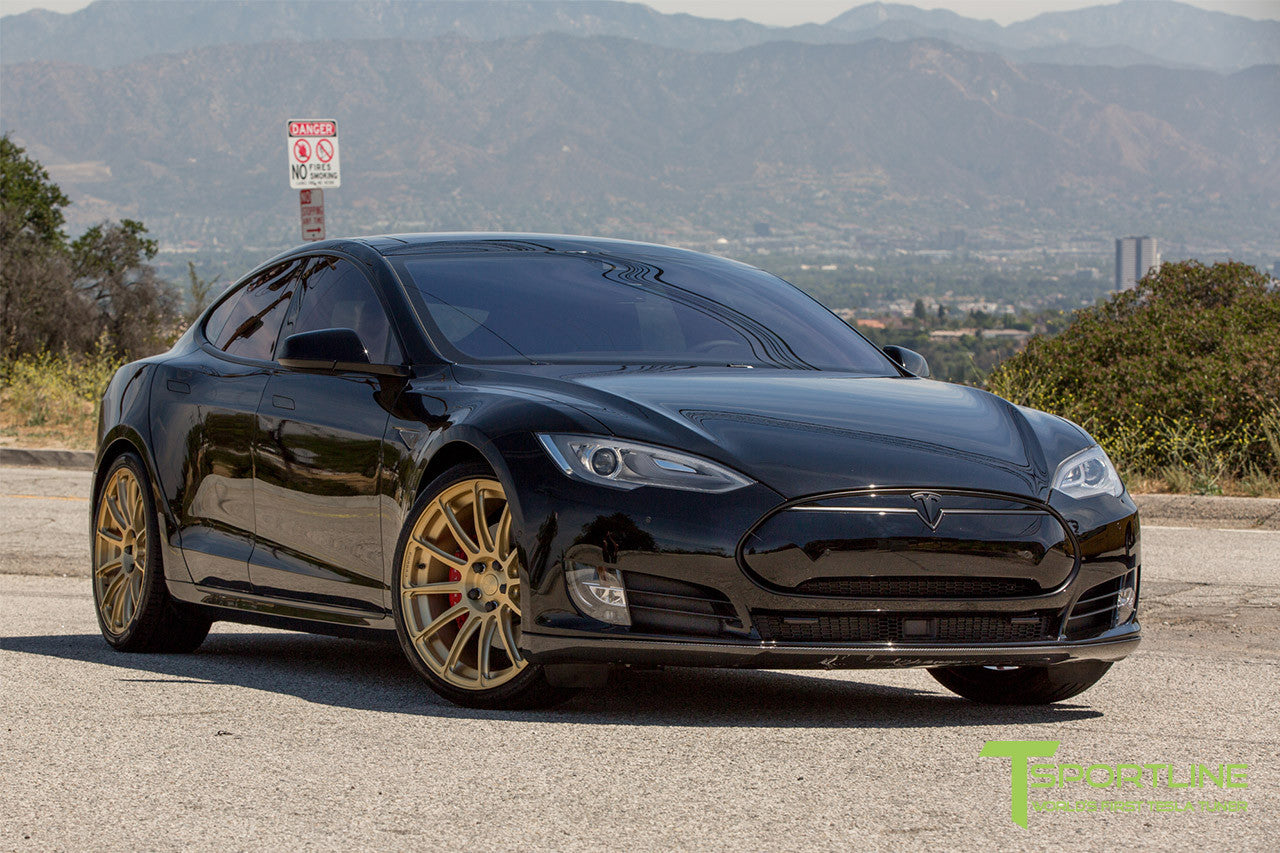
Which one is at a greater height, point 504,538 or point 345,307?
point 345,307

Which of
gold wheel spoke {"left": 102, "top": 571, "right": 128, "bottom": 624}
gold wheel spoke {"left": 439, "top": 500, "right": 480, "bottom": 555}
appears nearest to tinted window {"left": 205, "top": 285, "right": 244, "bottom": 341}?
gold wheel spoke {"left": 102, "top": 571, "right": 128, "bottom": 624}

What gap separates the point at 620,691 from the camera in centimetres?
546

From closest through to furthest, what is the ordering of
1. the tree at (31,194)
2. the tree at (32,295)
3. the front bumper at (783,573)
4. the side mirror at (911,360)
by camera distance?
the front bumper at (783,573) < the side mirror at (911,360) < the tree at (32,295) < the tree at (31,194)

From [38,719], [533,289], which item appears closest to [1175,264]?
[533,289]

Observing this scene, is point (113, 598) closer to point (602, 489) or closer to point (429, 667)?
point (429, 667)

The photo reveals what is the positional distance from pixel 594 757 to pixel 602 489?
2.34 feet

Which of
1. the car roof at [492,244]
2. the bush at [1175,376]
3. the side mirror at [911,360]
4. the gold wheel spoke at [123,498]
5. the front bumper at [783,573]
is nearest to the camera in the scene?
→ the front bumper at [783,573]

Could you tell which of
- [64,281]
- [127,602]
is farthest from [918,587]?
[64,281]

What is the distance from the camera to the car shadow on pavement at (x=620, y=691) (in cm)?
495

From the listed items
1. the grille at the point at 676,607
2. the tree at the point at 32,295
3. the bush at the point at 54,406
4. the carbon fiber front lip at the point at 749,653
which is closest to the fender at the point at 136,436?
the carbon fiber front lip at the point at 749,653

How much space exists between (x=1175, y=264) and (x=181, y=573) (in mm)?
13928

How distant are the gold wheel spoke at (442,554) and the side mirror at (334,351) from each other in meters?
0.66

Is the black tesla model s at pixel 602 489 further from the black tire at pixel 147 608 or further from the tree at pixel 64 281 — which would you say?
the tree at pixel 64 281

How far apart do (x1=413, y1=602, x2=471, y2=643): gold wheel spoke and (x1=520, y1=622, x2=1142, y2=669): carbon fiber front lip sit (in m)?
0.33
